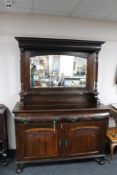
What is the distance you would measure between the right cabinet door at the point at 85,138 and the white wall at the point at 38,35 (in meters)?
0.83

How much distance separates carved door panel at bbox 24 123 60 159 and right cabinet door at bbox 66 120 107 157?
0.20 m

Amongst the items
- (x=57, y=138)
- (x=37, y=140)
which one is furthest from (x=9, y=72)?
(x=57, y=138)

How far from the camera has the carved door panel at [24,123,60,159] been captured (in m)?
2.52

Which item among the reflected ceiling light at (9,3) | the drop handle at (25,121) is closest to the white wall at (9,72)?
the reflected ceiling light at (9,3)

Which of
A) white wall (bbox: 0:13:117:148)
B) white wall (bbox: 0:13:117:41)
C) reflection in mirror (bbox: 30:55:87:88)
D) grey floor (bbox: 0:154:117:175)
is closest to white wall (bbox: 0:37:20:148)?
white wall (bbox: 0:13:117:148)

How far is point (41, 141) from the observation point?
2557 mm

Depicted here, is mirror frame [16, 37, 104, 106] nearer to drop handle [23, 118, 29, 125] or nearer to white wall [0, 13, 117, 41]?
white wall [0, 13, 117, 41]

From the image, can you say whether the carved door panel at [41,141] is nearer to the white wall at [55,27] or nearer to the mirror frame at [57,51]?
→ the mirror frame at [57,51]

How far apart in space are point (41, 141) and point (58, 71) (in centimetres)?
117

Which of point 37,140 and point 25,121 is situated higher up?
point 25,121

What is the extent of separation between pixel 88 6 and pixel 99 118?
1.64 metres

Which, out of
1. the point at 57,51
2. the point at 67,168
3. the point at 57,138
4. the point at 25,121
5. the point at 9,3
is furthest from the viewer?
the point at 57,51

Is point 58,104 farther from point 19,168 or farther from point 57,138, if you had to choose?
point 19,168

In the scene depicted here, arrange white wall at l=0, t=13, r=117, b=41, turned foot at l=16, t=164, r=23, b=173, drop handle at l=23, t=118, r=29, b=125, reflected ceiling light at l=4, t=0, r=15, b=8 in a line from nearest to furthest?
reflected ceiling light at l=4, t=0, r=15, b=8 < drop handle at l=23, t=118, r=29, b=125 < turned foot at l=16, t=164, r=23, b=173 < white wall at l=0, t=13, r=117, b=41
